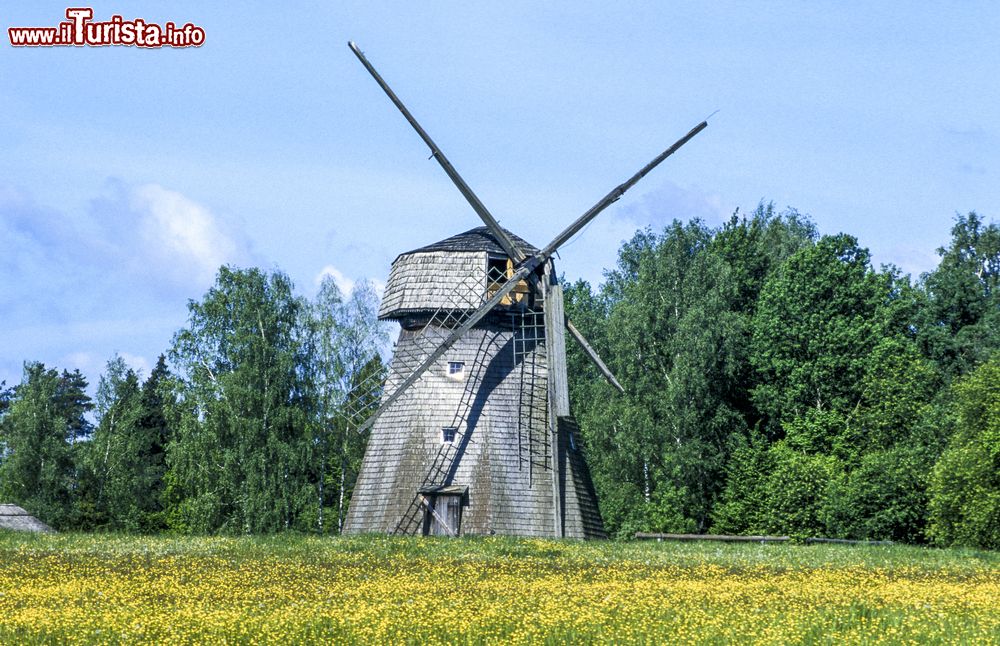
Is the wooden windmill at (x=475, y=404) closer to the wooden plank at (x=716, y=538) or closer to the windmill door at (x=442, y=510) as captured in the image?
the windmill door at (x=442, y=510)

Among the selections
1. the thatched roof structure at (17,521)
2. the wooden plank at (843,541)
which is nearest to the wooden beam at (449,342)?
the thatched roof structure at (17,521)

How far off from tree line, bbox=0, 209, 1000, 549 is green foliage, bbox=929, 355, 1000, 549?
0.16 meters

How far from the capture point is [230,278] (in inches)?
2557

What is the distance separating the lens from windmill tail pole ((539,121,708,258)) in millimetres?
50625

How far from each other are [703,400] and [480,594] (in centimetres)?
4054

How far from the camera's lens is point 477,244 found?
50.4 metres

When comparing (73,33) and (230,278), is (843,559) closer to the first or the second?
(73,33)

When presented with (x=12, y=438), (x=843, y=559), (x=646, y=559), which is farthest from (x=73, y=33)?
(x=12, y=438)

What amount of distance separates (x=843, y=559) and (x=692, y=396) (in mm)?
26958

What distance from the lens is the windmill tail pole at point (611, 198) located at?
50.6 metres

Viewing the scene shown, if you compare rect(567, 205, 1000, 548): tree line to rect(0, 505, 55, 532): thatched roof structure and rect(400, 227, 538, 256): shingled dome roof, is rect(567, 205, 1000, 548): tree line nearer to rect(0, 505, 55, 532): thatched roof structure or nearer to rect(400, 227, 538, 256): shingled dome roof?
rect(400, 227, 538, 256): shingled dome roof

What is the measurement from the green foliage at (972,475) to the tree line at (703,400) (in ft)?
0.52

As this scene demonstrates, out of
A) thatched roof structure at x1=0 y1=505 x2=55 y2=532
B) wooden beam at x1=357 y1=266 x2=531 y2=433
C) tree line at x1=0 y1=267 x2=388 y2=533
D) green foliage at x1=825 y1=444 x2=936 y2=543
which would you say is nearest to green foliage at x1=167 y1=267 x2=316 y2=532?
tree line at x1=0 y1=267 x2=388 y2=533

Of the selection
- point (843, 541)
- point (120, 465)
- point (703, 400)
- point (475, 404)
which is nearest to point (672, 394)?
point (703, 400)
